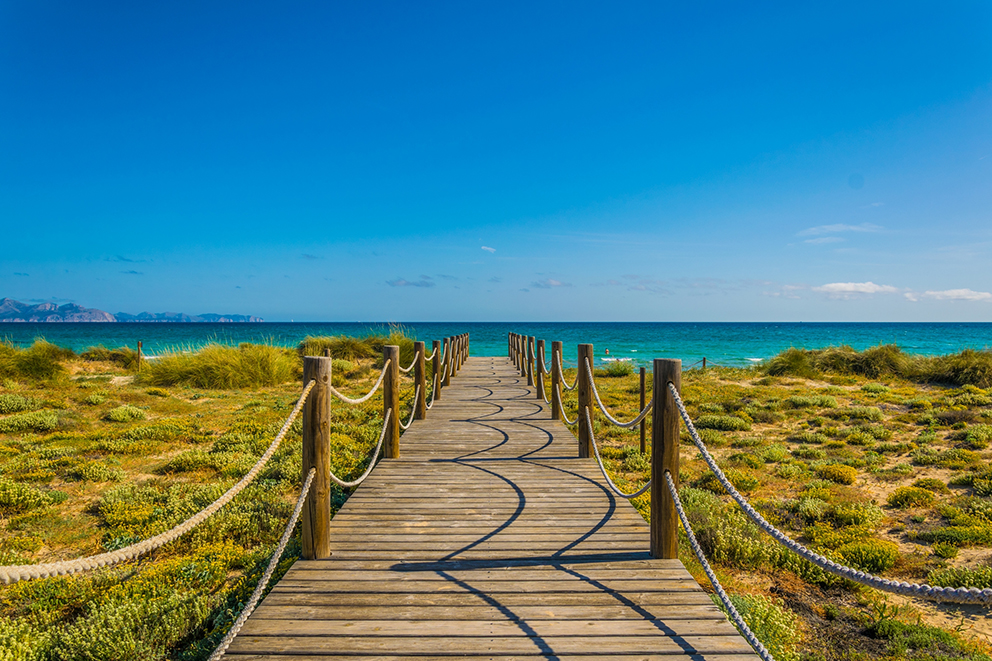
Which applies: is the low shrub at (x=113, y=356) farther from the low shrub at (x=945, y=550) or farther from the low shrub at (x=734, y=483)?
the low shrub at (x=945, y=550)

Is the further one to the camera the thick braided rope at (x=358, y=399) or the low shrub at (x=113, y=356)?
the low shrub at (x=113, y=356)

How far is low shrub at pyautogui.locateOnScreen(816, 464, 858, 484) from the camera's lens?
732cm

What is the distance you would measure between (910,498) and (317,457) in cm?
725

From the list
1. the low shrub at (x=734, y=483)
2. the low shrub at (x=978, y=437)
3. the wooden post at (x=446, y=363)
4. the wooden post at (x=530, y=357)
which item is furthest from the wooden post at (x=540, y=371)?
the low shrub at (x=978, y=437)

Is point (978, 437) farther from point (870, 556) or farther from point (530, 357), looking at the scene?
point (530, 357)

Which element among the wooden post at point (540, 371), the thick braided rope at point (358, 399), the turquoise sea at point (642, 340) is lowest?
the turquoise sea at point (642, 340)

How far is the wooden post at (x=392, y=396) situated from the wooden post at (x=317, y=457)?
7.21 ft

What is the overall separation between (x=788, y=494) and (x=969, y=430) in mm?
5805

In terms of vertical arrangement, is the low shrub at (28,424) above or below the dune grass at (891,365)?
below

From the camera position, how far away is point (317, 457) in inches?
143

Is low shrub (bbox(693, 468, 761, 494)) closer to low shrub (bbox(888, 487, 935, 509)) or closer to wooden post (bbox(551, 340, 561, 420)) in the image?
low shrub (bbox(888, 487, 935, 509))

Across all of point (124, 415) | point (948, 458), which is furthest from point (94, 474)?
point (948, 458)

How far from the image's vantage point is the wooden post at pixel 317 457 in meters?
3.59

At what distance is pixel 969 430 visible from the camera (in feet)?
31.7
